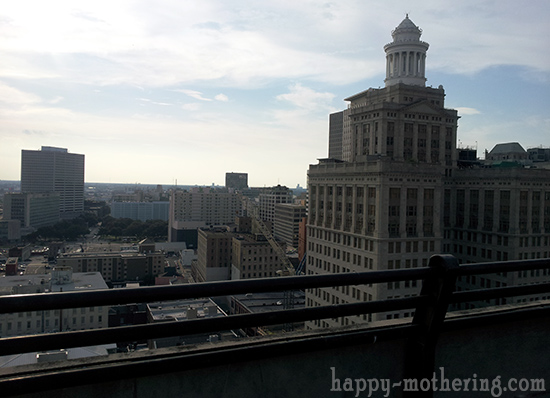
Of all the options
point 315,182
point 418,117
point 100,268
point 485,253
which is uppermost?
point 418,117

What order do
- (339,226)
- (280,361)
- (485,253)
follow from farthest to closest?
1. (485,253)
2. (339,226)
3. (280,361)

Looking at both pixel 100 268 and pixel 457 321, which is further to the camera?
pixel 100 268

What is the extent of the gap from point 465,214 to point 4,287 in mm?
51357

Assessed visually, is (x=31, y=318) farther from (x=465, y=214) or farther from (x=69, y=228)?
(x=69, y=228)

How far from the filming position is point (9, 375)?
269 centimetres

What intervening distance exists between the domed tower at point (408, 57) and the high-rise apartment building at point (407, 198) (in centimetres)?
12

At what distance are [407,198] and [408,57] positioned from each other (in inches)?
926

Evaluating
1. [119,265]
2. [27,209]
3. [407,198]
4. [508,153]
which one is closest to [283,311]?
[407,198]

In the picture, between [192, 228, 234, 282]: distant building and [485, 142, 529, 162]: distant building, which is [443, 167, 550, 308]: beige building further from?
[192, 228, 234, 282]: distant building

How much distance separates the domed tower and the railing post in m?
53.9

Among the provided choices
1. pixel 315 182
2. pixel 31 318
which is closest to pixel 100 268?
pixel 31 318

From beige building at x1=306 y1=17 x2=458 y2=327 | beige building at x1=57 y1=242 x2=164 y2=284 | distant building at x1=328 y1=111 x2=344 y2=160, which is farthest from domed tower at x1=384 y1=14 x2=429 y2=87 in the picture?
distant building at x1=328 y1=111 x2=344 y2=160

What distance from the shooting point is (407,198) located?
3903 centimetres

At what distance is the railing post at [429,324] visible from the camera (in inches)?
139
